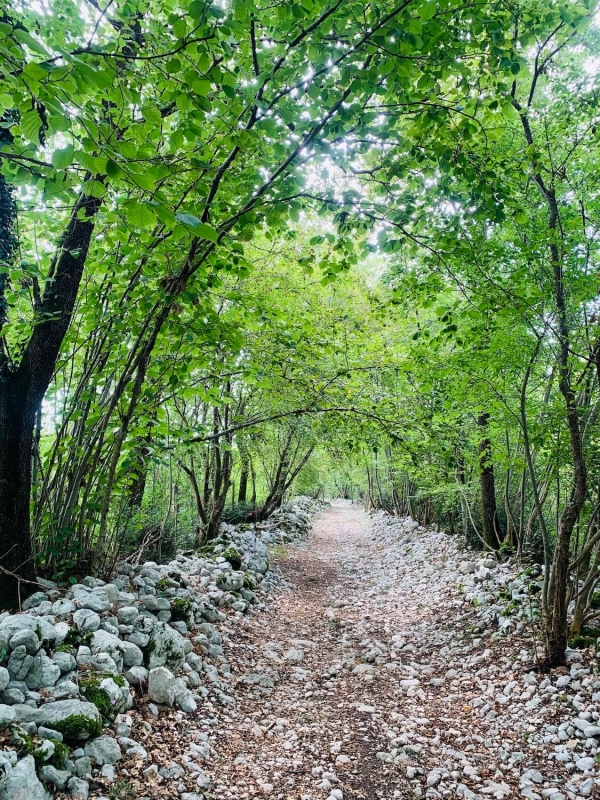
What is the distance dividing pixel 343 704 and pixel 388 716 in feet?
1.59

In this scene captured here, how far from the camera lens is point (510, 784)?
3547 millimetres

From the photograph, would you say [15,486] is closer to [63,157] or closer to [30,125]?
[30,125]

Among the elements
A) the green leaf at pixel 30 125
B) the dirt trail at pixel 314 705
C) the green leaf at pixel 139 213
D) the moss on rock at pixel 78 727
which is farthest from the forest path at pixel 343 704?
the green leaf at pixel 30 125

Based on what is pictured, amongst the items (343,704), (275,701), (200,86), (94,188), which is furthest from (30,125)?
(343,704)

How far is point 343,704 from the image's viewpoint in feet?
15.8

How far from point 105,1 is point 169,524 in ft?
28.0

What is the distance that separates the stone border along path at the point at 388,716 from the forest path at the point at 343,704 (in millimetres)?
15

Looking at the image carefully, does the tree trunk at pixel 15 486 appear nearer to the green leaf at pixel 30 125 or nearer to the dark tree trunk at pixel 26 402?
the dark tree trunk at pixel 26 402

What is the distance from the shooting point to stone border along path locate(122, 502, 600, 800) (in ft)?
11.6

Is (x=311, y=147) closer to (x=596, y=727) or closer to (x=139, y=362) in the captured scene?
(x=139, y=362)

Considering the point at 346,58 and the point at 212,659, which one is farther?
the point at 212,659

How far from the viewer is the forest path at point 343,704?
3.62m

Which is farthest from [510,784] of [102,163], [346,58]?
[346,58]

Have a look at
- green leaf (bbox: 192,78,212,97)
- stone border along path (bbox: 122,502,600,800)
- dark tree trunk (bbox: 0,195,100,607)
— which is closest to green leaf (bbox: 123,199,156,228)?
green leaf (bbox: 192,78,212,97)
